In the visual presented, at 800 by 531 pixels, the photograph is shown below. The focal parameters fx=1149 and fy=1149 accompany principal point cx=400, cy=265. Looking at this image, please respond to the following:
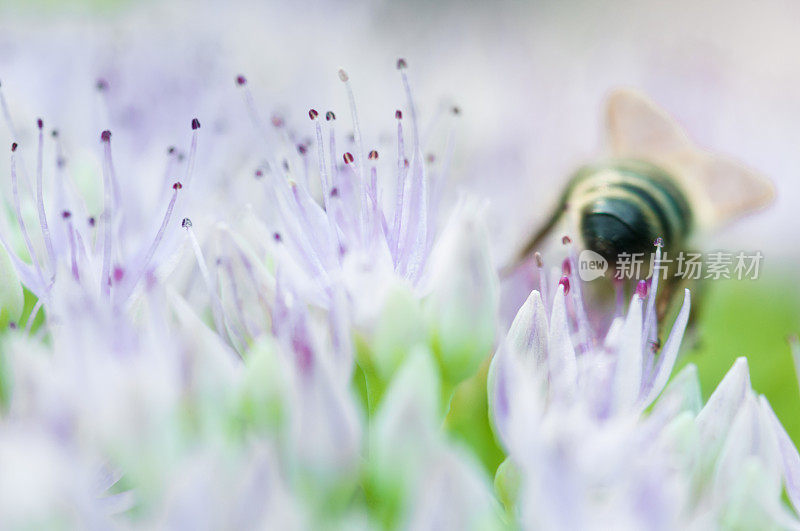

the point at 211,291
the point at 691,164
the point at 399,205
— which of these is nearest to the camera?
the point at 211,291

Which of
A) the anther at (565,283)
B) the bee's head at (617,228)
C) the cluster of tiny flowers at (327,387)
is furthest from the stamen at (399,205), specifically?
the bee's head at (617,228)

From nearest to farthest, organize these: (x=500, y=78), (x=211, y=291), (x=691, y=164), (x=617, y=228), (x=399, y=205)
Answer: (x=211, y=291) < (x=399, y=205) < (x=617, y=228) < (x=691, y=164) < (x=500, y=78)

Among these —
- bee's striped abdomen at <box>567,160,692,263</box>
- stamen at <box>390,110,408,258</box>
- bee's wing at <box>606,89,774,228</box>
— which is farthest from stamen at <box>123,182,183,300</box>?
A: bee's wing at <box>606,89,774,228</box>

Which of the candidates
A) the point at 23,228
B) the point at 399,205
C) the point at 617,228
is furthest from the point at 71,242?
the point at 617,228

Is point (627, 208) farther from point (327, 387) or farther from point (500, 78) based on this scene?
point (500, 78)

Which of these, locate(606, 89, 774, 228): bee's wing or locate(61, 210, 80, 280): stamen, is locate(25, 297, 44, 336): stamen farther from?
locate(606, 89, 774, 228): bee's wing

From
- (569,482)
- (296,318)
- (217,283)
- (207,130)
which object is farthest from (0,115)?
(569,482)

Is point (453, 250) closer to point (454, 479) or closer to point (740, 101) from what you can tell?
point (454, 479)
